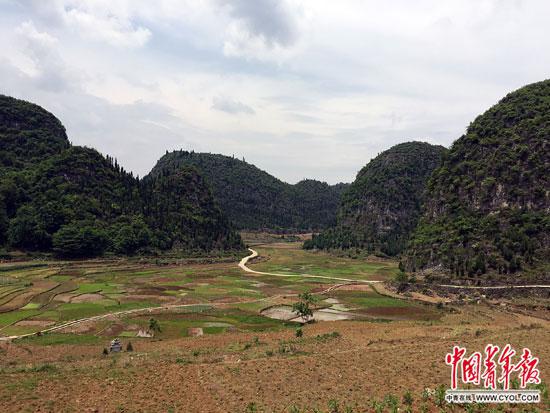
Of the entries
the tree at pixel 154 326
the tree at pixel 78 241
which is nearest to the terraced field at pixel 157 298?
the tree at pixel 154 326

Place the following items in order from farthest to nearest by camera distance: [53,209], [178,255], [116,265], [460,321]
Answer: [178,255] < [53,209] < [116,265] < [460,321]

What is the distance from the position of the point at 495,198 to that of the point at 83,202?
11233 centimetres

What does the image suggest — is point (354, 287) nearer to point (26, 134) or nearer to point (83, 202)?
point (83, 202)

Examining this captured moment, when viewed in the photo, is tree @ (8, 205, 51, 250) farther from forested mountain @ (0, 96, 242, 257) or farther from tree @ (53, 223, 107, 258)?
tree @ (53, 223, 107, 258)

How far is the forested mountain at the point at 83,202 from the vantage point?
11131 centimetres

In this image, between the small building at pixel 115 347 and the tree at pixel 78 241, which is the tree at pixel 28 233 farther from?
the small building at pixel 115 347

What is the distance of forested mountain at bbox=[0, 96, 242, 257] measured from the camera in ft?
365

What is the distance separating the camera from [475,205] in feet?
320

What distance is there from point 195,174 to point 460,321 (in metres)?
147

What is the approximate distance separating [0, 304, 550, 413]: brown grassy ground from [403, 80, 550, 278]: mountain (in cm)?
3689

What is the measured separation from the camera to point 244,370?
1218 inches

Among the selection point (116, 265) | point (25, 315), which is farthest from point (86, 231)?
point (25, 315)

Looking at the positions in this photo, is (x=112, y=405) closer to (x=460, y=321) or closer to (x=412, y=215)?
(x=460, y=321)

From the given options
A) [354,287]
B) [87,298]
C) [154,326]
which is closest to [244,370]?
[154,326]
